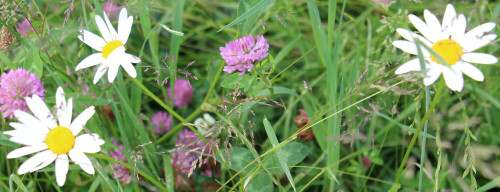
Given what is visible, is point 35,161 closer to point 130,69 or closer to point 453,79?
point 130,69

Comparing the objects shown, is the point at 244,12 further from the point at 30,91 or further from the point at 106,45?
the point at 30,91

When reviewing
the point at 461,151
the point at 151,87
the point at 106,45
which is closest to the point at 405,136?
the point at 461,151

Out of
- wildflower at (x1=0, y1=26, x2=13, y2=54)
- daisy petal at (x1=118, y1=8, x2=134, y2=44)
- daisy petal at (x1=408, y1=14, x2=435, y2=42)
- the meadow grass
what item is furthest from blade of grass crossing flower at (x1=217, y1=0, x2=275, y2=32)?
wildflower at (x1=0, y1=26, x2=13, y2=54)

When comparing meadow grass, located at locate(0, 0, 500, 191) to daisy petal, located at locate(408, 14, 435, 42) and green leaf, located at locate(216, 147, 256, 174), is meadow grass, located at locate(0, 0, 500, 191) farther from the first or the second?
daisy petal, located at locate(408, 14, 435, 42)

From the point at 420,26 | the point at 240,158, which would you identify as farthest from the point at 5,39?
the point at 420,26

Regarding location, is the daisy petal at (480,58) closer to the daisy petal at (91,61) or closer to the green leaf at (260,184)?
the green leaf at (260,184)

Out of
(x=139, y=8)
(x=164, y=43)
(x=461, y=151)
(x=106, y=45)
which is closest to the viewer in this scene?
(x=106, y=45)
